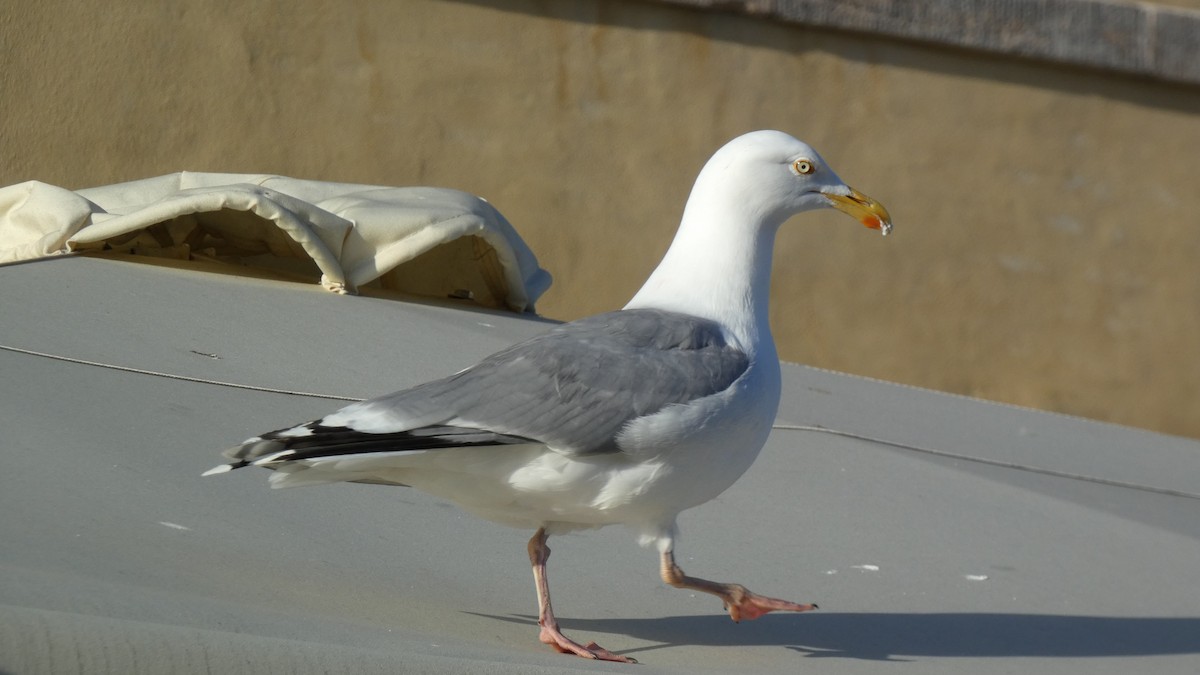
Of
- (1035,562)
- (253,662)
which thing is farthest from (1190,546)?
(253,662)

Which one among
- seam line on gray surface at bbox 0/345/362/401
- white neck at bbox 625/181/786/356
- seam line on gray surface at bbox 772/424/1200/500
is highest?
white neck at bbox 625/181/786/356

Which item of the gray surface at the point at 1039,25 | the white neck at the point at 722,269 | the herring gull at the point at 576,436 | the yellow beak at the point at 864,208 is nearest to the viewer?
the herring gull at the point at 576,436

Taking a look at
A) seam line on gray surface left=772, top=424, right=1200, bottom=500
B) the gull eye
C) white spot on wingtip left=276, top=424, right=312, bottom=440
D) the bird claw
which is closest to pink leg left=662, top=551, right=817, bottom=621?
the bird claw

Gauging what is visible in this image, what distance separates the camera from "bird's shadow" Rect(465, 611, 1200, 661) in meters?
3.11

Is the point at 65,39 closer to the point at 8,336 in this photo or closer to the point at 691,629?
the point at 8,336

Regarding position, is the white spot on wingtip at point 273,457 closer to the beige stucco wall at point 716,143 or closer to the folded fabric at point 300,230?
the folded fabric at point 300,230

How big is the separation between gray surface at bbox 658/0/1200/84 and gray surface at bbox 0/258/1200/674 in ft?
9.71

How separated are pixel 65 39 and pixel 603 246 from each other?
2.57 meters

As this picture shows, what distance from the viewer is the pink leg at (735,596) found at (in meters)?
3.00

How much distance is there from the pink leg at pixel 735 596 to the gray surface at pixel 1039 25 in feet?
15.6

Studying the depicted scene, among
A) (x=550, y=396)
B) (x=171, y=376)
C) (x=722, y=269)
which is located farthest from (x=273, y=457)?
(x=171, y=376)

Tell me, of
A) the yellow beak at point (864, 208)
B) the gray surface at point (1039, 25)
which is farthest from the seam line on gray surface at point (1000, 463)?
the gray surface at point (1039, 25)

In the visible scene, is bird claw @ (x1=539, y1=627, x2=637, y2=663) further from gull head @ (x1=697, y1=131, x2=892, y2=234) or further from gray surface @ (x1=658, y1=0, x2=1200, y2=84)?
gray surface @ (x1=658, y1=0, x2=1200, y2=84)

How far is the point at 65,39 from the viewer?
6652 millimetres
